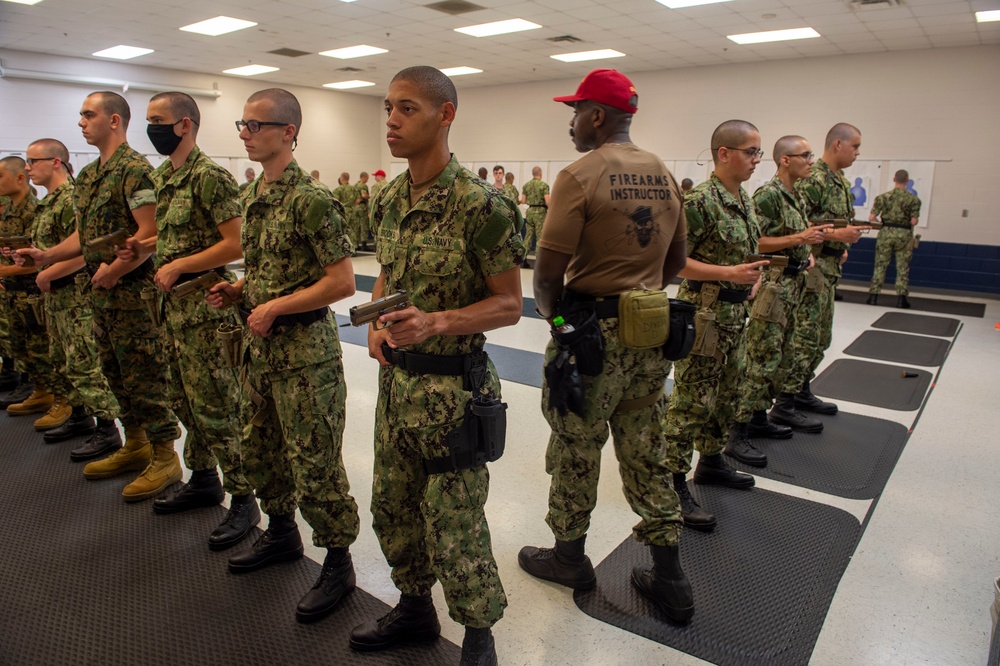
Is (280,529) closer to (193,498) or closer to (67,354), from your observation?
(193,498)

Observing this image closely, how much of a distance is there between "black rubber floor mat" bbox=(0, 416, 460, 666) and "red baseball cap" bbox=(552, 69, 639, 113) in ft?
5.97

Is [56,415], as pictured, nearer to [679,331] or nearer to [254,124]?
[254,124]

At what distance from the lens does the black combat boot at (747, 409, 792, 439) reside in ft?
12.1

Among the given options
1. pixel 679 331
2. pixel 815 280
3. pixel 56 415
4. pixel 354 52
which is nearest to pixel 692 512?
pixel 679 331

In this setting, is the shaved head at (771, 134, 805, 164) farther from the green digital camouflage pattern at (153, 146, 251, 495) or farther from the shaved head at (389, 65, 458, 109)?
the green digital camouflage pattern at (153, 146, 251, 495)

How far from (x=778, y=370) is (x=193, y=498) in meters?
3.14

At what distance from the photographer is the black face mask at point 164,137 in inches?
97.9

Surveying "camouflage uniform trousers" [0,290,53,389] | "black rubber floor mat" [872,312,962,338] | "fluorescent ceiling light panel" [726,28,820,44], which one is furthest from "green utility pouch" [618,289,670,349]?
"fluorescent ceiling light panel" [726,28,820,44]

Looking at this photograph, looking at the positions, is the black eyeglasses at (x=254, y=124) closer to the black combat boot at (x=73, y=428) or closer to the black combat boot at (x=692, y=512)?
the black combat boot at (x=692, y=512)

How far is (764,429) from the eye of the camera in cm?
371

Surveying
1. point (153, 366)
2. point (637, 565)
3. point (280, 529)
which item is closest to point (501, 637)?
point (637, 565)

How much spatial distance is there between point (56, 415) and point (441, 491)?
10.8 ft

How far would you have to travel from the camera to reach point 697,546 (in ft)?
8.39

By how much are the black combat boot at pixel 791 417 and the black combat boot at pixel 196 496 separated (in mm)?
3259
